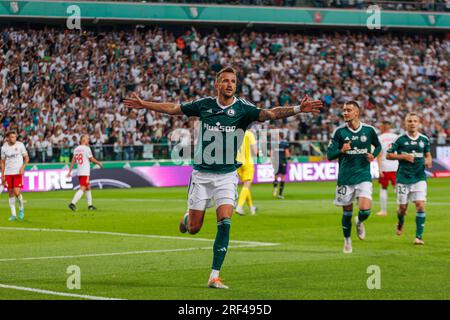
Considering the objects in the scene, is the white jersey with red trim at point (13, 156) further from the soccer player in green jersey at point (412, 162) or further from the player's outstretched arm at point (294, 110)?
the player's outstretched arm at point (294, 110)

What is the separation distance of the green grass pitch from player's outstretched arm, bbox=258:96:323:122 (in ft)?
7.00

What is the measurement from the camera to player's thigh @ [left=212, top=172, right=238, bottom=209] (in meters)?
12.3

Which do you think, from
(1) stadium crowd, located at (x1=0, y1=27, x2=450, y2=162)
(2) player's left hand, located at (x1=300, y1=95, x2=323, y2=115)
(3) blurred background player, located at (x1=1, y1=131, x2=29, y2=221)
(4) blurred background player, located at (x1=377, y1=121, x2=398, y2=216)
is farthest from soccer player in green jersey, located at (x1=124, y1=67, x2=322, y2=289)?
(1) stadium crowd, located at (x1=0, y1=27, x2=450, y2=162)

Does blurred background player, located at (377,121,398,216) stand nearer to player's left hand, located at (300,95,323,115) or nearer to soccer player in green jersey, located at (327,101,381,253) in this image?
soccer player in green jersey, located at (327,101,381,253)

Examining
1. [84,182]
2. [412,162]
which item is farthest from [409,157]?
[84,182]

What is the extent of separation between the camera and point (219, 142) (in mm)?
12242

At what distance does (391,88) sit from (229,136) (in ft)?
137

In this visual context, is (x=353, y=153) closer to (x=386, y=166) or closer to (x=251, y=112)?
(x=251, y=112)

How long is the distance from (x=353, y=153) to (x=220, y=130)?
4725mm

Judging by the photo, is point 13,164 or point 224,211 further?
point 13,164

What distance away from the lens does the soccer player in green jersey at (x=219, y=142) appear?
39.8ft

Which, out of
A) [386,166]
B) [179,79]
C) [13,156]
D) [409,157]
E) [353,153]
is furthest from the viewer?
[179,79]

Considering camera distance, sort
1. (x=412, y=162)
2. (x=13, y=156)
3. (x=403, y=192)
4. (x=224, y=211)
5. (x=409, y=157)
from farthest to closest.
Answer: (x=13, y=156), (x=403, y=192), (x=412, y=162), (x=409, y=157), (x=224, y=211)
